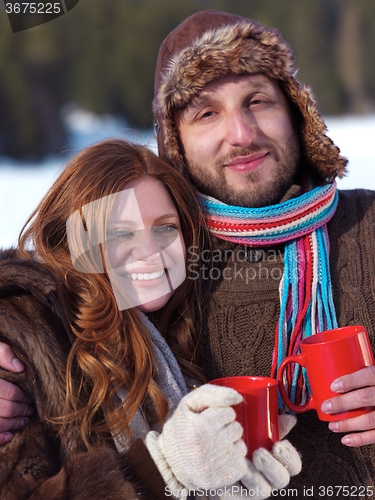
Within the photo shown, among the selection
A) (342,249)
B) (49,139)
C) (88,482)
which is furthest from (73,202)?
(49,139)

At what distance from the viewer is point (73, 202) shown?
1.58 meters

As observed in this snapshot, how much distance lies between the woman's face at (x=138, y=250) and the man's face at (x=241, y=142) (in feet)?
1.42

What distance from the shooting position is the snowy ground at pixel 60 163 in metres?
6.62

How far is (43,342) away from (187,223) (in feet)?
2.32

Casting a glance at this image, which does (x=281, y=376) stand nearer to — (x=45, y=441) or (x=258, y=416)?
(x=258, y=416)

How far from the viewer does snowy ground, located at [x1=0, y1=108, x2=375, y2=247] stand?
6.62 m

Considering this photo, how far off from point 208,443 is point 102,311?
1.80 feet

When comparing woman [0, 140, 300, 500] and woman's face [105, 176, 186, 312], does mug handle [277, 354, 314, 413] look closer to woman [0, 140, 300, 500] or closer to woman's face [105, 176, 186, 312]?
woman [0, 140, 300, 500]

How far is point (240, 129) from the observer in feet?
6.10

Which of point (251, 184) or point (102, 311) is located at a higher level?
point (251, 184)

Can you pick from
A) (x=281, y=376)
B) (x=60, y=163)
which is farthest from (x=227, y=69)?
(x=60, y=163)

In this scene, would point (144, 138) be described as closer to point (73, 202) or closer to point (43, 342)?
point (73, 202)

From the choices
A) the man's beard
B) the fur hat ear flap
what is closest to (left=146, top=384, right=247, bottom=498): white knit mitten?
the man's beard

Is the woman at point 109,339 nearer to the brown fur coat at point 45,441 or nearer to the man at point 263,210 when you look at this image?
the brown fur coat at point 45,441
